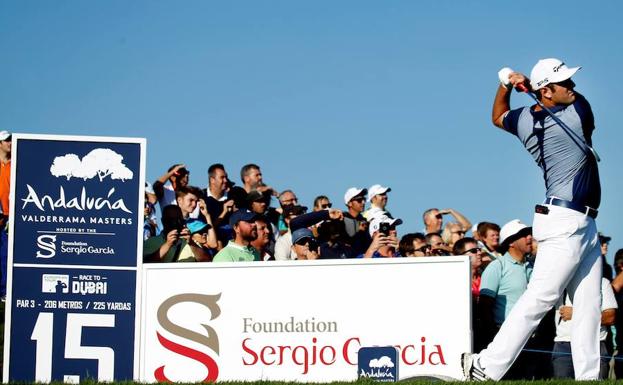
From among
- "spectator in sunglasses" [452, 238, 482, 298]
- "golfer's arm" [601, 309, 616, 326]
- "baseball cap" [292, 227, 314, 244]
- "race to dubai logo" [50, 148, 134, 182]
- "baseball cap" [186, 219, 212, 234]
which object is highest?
"race to dubai logo" [50, 148, 134, 182]

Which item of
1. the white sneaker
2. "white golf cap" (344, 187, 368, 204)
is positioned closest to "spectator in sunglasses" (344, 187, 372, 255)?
"white golf cap" (344, 187, 368, 204)

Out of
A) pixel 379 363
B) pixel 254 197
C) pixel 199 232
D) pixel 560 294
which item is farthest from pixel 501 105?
pixel 254 197

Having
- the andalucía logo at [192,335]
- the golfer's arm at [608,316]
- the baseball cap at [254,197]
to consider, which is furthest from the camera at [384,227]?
the andalucía logo at [192,335]

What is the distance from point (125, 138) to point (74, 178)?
1.97ft

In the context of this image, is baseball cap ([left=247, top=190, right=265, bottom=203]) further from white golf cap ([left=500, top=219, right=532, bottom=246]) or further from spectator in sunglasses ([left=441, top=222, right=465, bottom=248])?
white golf cap ([left=500, top=219, right=532, bottom=246])

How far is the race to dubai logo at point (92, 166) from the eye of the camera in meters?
10.8

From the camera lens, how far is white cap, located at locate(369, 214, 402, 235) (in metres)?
15.0

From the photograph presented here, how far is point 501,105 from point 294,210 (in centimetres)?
617

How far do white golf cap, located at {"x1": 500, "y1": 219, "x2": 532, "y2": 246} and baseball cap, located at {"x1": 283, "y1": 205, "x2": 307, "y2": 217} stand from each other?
153 inches

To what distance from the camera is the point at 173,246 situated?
12156 millimetres

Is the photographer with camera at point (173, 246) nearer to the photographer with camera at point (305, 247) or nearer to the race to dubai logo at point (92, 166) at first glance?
the photographer with camera at point (305, 247)

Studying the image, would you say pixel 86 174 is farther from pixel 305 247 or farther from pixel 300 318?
pixel 305 247

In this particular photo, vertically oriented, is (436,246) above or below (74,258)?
above

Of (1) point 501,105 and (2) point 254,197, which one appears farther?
(2) point 254,197
